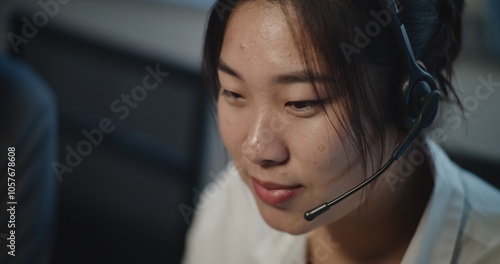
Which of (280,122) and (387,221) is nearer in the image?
(280,122)

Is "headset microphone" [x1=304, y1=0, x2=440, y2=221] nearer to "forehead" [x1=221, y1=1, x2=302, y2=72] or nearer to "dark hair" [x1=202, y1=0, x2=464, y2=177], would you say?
"dark hair" [x1=202, y1=0, x2=464, y2=177]

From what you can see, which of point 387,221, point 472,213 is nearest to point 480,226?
point 472,213

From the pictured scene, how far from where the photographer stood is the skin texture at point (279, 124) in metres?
0.71

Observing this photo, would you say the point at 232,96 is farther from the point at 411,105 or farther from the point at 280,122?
the point at 411,105

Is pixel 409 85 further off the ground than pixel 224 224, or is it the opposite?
pixel 409 85

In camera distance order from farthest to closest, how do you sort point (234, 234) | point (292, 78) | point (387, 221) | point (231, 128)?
1. point (234, 234)
2. point (387, 221)
3. point (231, 128)
4. point (292, 78)

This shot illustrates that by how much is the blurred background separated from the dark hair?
29.8 inches

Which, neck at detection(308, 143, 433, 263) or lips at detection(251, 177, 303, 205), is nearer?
lips at detection(251, 177, 303, 205)

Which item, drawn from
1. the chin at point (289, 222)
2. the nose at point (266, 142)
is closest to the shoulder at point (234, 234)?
the chin at point (289, 222)

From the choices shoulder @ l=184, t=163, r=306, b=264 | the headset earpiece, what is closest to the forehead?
the headset earpiece

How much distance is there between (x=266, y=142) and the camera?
2.43 ft

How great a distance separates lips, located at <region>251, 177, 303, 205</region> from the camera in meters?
0.78

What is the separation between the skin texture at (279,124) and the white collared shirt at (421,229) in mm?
116

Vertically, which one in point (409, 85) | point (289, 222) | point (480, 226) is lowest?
point (480, 226)
